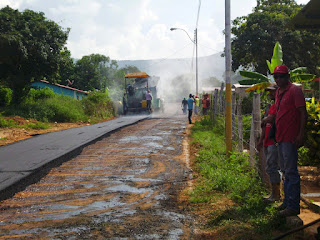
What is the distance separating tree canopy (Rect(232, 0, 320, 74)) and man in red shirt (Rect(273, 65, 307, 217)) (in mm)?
26281

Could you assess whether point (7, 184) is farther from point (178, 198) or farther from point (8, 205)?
point (178, 198)

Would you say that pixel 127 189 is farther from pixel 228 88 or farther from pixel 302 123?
pixel 228 88

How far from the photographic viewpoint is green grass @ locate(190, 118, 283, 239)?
4188 mm

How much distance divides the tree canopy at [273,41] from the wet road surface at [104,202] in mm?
22995

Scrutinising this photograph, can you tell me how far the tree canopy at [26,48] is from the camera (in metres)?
18.2

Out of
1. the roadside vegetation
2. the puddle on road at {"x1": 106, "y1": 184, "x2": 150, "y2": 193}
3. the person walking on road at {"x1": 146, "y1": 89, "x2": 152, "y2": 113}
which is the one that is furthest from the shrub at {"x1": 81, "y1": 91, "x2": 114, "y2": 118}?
the puddle on road at {"x1": 106, "y1": 184, "x2": 150, "y2": 193}

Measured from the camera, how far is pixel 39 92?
2342 centimetres

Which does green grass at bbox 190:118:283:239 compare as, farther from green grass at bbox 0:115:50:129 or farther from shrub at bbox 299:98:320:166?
green grass at bbox 0:115:50:129

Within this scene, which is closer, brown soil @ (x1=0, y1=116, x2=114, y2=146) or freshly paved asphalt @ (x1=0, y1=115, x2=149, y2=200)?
freshly paved asphalt @ (x1=0, y1=115, x2=149, y2=200)

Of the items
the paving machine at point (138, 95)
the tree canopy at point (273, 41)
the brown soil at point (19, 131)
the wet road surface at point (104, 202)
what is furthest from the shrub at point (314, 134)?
the tree canopy at point (273, 41)

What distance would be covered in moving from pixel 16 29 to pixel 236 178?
1703 centimetres

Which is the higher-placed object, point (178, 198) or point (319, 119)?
point (319, 119)

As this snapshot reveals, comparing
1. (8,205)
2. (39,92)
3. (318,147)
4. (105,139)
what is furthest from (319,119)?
(39,92)

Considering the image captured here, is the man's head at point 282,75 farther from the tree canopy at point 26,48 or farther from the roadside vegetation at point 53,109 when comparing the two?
the tree canopy at point 26,48
